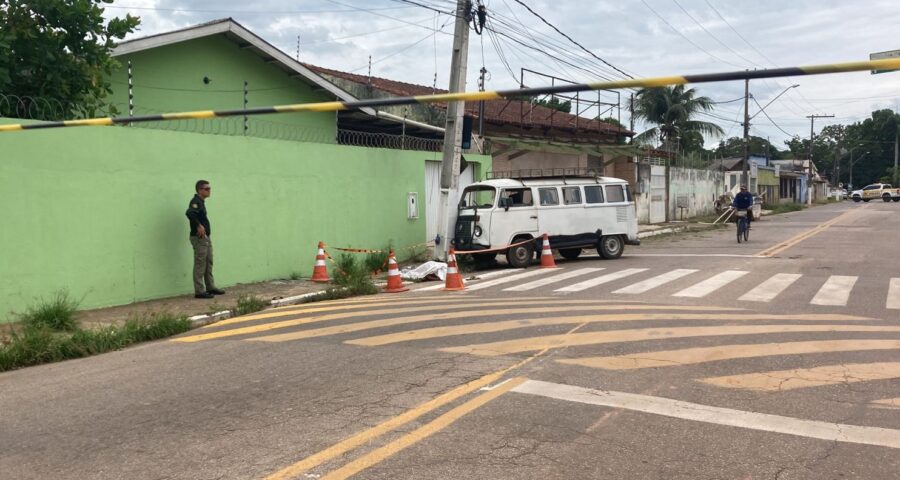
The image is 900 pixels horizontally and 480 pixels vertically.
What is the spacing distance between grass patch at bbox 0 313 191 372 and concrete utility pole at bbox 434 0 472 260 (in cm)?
832

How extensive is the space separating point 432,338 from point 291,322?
2.42 metres

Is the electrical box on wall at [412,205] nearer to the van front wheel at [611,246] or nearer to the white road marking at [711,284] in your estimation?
the van front wheel at [611,246]

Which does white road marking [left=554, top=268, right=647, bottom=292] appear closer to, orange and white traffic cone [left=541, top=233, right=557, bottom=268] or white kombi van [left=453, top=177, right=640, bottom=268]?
orange and white traffic cone [left=541, top=233, right=557, bottom=268]

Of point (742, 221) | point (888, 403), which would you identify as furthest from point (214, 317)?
point (742, 221)

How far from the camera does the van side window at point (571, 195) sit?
17203 millimetres

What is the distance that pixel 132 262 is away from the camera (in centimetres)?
1151

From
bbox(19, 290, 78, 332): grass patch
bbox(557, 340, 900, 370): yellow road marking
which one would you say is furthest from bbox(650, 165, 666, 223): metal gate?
bbox(19, 290, 78, 332): grass patch

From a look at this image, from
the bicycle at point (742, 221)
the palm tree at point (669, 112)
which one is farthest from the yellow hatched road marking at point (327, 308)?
the palm tree at point (669, 112)

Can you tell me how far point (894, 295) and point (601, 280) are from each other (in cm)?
471

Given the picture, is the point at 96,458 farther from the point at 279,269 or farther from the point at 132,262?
the point at 279,269

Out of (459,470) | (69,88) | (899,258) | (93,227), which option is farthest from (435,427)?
(899,258)

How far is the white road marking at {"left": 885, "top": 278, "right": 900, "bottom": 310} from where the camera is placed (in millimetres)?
10297

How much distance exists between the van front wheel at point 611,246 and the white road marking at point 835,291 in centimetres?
547

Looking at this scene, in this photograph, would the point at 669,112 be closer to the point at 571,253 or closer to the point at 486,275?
the point at 571,253
